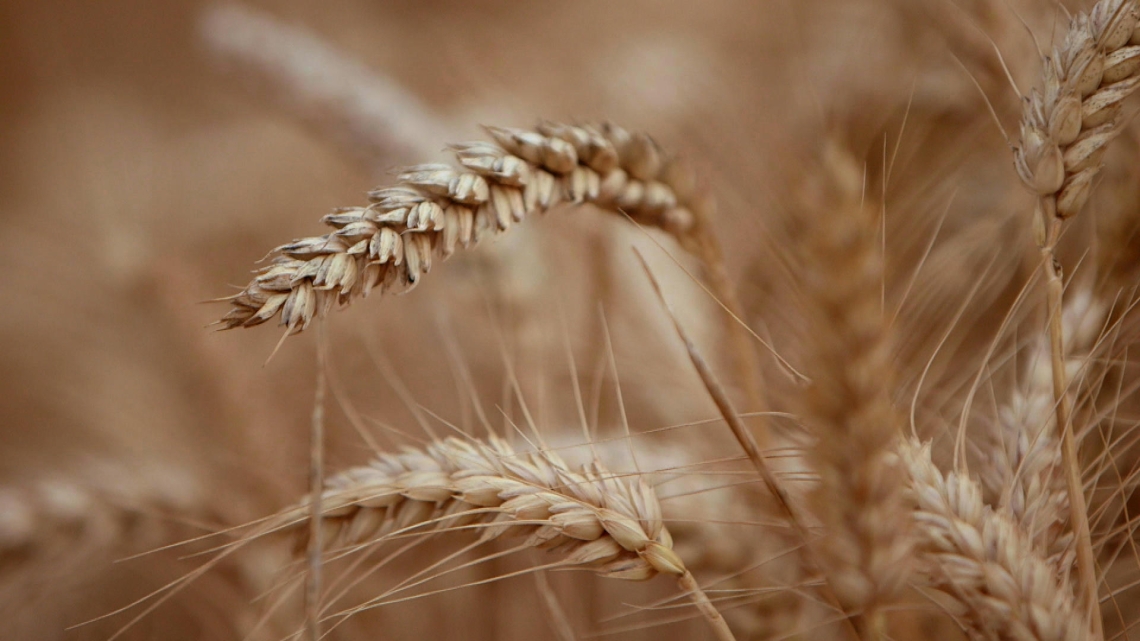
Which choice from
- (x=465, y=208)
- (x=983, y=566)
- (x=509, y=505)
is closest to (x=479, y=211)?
(x=465, y=208)

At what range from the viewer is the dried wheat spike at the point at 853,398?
12.5 inches

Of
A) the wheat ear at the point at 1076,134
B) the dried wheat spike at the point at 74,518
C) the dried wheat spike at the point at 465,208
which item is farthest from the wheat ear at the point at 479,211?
the dried wheat spike at the point at 74,518

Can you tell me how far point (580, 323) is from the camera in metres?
1.01

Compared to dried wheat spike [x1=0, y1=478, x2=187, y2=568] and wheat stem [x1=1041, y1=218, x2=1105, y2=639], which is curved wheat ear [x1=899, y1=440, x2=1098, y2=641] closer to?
wheat stem [x1=1041, y1=218, x2=1105, y2=639]

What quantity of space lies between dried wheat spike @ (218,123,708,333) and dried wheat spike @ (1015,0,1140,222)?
252mm

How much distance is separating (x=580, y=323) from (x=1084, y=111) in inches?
26.6

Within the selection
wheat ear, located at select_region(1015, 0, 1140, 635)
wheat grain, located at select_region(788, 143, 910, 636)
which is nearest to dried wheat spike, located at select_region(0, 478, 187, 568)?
wheat grain, located at select_region(788, 143, 910, 636)

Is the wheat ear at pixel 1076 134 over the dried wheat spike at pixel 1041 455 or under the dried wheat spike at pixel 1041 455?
over

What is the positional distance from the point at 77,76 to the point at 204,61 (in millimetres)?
281

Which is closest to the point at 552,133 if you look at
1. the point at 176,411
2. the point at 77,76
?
the point at 176,411

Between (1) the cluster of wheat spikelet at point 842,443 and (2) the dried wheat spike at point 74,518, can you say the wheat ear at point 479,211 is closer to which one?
(1) the cluster of wheat spikelet at point 842,443

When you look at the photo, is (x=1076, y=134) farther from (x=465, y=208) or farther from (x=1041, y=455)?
(x=465, y=208)

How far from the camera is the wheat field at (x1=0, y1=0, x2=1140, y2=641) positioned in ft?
1.29

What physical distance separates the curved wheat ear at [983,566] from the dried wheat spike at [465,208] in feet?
0.88
